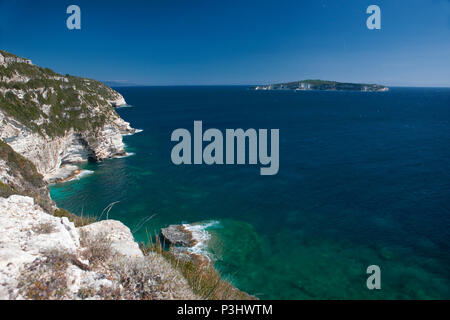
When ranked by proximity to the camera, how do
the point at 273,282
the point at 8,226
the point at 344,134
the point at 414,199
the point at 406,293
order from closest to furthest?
the point at 8,226, the point at 406,293, the point at 273,282, the point at 414,199, the point at 344,134

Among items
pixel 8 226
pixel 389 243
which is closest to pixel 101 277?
pixel 8 226

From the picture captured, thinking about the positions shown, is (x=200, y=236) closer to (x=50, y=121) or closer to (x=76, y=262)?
(x=76, y=262)

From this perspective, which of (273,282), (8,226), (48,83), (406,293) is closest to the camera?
(8,226)

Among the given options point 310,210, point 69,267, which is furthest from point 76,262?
point 310,210

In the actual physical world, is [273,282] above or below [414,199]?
below

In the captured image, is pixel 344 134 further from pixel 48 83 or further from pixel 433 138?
pixel 48 83

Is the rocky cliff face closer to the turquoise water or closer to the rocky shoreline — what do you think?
the turquoise water
